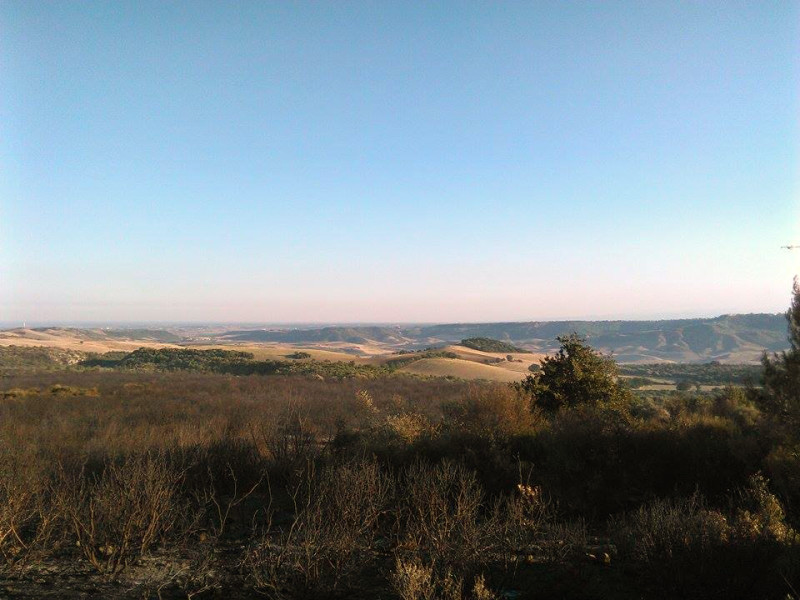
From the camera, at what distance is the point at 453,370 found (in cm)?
5731

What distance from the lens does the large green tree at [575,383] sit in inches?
621

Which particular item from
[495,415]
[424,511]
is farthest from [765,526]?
[495,415]

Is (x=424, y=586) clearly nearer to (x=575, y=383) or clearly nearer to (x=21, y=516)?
(x=21, y=516)

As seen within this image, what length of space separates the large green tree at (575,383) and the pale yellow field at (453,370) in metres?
36.6

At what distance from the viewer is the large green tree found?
1577cm

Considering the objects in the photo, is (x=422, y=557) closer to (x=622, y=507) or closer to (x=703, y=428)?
(x=622, y=507)

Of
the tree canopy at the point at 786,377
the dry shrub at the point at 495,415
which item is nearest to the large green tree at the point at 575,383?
the dry shrub at the point at 495,415

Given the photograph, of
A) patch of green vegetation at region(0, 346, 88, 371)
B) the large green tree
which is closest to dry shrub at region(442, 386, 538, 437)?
the large green tree

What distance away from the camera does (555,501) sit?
9.37m

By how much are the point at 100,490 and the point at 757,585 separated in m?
7.79

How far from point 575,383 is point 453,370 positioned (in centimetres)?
4166

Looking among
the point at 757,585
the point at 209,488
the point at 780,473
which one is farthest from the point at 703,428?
the point at 209,488

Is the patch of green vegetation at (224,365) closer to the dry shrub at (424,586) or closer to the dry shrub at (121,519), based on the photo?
the dry shrub at (121,519)

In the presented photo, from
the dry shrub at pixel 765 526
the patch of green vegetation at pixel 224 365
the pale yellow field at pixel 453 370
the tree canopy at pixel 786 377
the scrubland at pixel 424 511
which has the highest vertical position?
the tree canopy at pixel 786 377
